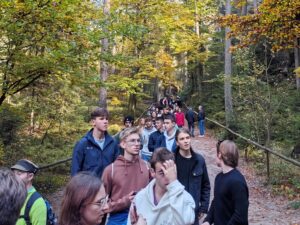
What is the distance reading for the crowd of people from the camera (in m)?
2.14

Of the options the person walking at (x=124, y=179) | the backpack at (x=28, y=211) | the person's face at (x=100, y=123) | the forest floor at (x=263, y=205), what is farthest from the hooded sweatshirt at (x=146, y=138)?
the backpack at (x=28, y=211)

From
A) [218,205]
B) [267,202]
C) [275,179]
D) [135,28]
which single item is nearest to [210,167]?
[275,179]

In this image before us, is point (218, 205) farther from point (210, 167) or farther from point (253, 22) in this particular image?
point (210, 167)

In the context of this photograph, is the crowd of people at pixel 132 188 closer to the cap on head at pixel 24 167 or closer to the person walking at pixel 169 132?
the cap on head at pixel 24 167

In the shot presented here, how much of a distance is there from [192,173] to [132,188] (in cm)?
83

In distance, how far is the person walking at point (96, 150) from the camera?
4.89 metres

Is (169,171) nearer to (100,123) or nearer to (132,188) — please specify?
(132,188)

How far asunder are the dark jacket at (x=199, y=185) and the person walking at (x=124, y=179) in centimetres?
61

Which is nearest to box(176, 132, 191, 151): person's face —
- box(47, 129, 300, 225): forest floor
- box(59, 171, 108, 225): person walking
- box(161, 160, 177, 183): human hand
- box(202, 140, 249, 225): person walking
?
box(202, 140, 249, 225): person walking

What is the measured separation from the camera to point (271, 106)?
13039 mm

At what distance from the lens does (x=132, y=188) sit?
13.6 feet

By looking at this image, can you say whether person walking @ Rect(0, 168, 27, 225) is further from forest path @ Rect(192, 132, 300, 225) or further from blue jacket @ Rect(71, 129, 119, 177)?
forest path @ Rect(192, 132, 300, 225)

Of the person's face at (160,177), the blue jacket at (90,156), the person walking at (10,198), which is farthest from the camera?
the blue jacket at (90,156)

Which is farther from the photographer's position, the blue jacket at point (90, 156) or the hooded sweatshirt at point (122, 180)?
the blue jacket at point (90, 156)
